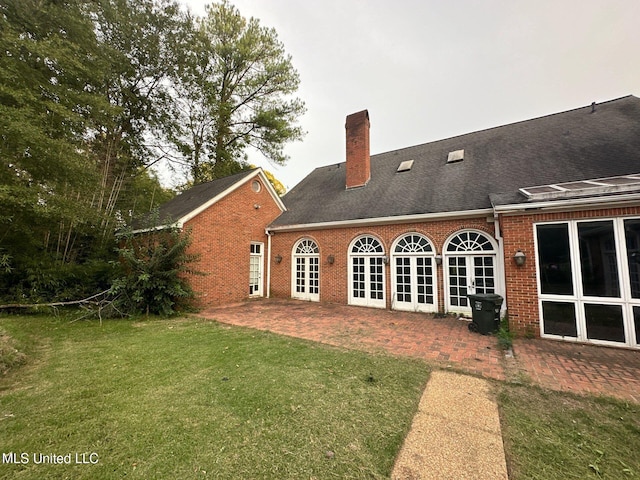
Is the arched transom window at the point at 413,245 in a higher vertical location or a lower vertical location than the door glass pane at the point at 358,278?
higher

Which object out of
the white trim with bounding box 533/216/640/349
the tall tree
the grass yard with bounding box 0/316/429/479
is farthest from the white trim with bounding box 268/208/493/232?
the tall tree

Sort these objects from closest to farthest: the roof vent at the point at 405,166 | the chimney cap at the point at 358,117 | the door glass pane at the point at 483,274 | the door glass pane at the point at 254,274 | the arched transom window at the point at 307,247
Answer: the door glass pane at the point at 483,274 < the arched transom window at the point at 307,247 < the door glass pane at the point at 254,274 < the roof vent at the point at 405,166 < the chimney cap at the point at 358,117

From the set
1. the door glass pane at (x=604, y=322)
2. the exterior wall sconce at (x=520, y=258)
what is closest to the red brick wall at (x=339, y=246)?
the exterior wall sconce at (x=520, y=258)

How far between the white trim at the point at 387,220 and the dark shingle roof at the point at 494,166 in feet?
0.56

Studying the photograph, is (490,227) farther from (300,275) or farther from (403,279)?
(300,275)

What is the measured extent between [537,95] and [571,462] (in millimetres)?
14697

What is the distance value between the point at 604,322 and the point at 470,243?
3.08 metres

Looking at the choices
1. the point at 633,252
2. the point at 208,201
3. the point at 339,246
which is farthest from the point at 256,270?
the point at 633,252

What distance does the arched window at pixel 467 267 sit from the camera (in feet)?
22.9

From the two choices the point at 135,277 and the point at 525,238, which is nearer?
the point at 525,238

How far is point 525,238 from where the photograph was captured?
18.5ft

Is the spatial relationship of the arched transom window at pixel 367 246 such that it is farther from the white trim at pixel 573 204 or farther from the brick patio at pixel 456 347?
the white trim at pixel 573 204

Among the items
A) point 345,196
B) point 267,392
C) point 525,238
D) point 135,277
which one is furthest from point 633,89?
point 135,277

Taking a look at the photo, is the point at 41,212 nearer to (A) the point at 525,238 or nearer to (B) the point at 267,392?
(B) the point at 267,392
